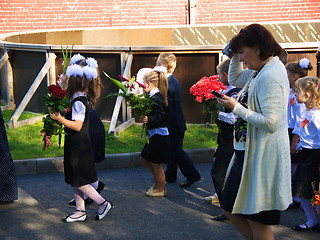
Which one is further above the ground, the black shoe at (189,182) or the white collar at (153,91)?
the white collar at (153,91)

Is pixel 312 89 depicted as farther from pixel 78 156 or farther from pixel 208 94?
pixel 78 156

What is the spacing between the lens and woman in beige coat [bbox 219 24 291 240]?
4207mm

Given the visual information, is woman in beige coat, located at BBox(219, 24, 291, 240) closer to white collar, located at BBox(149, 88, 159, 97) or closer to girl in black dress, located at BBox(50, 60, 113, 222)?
girl in black dress, located at BBox(50, 60, 113, 222)

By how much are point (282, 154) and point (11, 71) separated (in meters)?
8.82

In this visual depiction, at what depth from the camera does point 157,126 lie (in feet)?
23.2

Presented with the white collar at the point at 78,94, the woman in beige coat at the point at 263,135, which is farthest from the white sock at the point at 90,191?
the woman in beige coat at the point at 263,135

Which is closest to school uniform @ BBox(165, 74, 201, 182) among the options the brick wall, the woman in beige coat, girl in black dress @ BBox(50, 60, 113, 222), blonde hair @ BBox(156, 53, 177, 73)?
blonde hair @ BBox(156, 53, 177, 73)

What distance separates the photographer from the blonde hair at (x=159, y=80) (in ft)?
23.0

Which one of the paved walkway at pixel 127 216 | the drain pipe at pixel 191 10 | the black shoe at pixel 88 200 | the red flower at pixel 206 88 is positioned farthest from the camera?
the drain pipe at pixel 191 10

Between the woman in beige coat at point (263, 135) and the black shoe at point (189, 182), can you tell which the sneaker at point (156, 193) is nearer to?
the black shoe at point (189, 182)

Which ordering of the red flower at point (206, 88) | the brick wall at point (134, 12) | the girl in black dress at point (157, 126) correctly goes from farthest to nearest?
1. the brick wall at point (134, 12)
2. the girl in black dress at point (157, 126)
3. the red flower at point (206, 88)

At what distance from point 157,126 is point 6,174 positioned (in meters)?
1.73

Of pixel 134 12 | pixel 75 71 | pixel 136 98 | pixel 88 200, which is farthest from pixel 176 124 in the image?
pixel 134 12

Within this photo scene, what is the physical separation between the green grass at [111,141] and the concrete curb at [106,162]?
0.22 m
